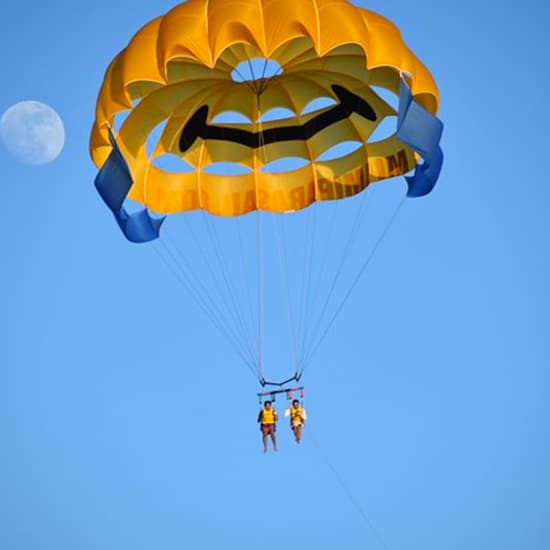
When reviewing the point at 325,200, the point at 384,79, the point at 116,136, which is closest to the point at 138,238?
the point at 116,136

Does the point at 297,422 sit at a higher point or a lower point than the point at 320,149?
lower

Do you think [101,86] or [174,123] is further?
[174,123]

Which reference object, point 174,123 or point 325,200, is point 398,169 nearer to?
point 325,200

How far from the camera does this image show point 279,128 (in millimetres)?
29406

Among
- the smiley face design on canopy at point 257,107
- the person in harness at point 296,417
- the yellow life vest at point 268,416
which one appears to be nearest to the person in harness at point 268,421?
the yellow life vest at point 268,416

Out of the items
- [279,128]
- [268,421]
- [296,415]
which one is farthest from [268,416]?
[279,128]

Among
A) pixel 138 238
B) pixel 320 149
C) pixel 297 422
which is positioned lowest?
pixel 297 422

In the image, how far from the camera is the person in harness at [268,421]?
26.8 m

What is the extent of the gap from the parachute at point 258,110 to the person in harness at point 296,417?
15.6 ft

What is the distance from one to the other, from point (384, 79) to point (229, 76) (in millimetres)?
3133

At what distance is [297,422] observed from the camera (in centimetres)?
2648

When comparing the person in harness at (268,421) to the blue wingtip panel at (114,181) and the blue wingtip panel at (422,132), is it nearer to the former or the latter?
the blue wingtip panel at (114,181)

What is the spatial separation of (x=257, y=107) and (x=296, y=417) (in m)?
6.74

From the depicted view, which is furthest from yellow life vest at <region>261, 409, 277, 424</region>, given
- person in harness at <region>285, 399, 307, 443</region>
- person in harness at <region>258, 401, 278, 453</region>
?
person in harness at <region>285, 399, 307, 443</region>
